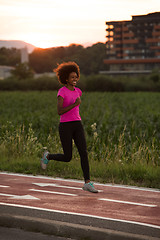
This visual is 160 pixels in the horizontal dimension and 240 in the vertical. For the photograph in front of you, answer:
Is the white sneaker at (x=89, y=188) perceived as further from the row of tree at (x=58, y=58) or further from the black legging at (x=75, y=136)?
the row of tree at (x=58, y=58)

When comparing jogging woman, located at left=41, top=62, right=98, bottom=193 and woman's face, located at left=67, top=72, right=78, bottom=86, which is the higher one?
woman's face, located at left=67, top=72, right=78, bottom=86

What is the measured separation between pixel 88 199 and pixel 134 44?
141758 mm

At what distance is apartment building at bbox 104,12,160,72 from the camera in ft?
458

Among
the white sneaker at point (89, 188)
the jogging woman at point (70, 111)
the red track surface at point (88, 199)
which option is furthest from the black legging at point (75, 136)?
the red track surface at point (88, 199)

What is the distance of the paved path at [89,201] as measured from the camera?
495cm

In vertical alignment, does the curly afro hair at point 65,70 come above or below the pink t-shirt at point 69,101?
above

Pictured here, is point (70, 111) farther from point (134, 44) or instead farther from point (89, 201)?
point (134, 44)

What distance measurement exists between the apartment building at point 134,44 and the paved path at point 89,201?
133171 mm

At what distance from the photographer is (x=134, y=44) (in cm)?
14438

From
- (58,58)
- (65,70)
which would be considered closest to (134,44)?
(58,58)

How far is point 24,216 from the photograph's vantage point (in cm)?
512

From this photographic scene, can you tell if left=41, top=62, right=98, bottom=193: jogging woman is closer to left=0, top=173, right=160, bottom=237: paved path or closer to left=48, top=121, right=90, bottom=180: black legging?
left=48, top=121, right=90, bottom=180: black legging

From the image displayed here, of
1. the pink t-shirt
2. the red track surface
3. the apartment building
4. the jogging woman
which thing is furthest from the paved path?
the apartment building

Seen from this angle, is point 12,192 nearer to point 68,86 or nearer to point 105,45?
point 68,86
